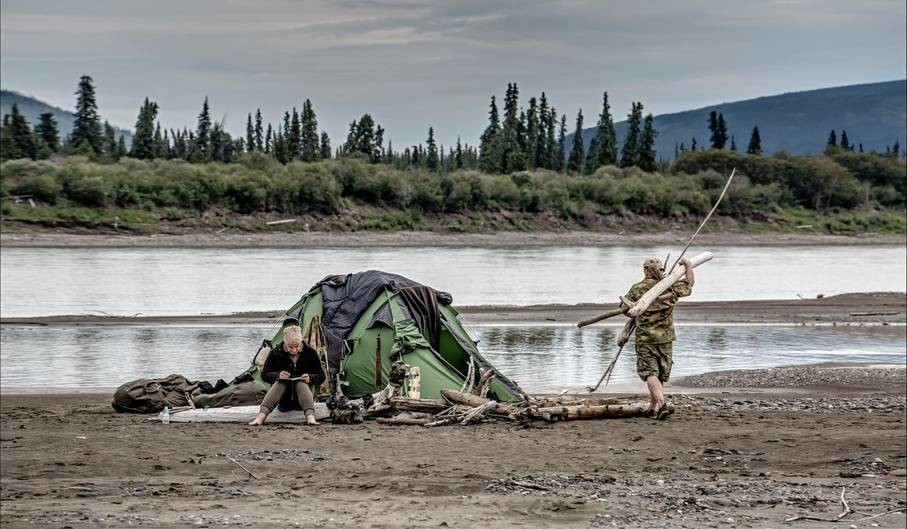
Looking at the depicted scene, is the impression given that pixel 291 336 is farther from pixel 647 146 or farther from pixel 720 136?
pixel 720 136

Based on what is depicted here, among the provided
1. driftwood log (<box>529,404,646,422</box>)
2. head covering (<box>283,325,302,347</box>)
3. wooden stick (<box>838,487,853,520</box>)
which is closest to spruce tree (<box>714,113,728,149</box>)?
driftwood log (<box>529,404,646,422</box>)

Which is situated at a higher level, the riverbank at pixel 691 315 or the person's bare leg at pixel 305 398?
the person's bare leg at pixel 305 398

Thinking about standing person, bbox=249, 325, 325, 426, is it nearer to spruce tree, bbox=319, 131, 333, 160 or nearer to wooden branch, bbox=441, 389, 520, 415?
wooden branch, bbox=441, 389, 520, 415

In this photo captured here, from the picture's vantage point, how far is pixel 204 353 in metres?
22.3

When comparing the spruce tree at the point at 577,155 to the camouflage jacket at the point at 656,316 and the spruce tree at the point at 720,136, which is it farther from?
the camouflage jacket at the point at 656,316

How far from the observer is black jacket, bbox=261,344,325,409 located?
45.4 ft

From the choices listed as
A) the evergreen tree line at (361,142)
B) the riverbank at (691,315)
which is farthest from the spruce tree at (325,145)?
the riverbank at (691,315)

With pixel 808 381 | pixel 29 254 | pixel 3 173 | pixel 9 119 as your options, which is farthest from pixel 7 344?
pixel 9 119

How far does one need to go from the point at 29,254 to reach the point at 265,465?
47.0 metres

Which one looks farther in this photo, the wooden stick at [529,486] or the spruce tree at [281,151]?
the spruce tree at [281,151]

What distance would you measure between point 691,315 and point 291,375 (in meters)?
19.5

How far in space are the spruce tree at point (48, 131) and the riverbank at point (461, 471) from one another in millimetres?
103590

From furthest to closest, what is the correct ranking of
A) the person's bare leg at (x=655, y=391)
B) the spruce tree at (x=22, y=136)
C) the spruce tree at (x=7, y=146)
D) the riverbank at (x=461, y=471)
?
the spruce tree at (x=22, y=136)
the spruce tree at (x=7, y=146)
the person's bare leg at (x=655, y=391)
the riverbank at (x=461, y=471)

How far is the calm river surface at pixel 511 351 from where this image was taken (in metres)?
19.5
